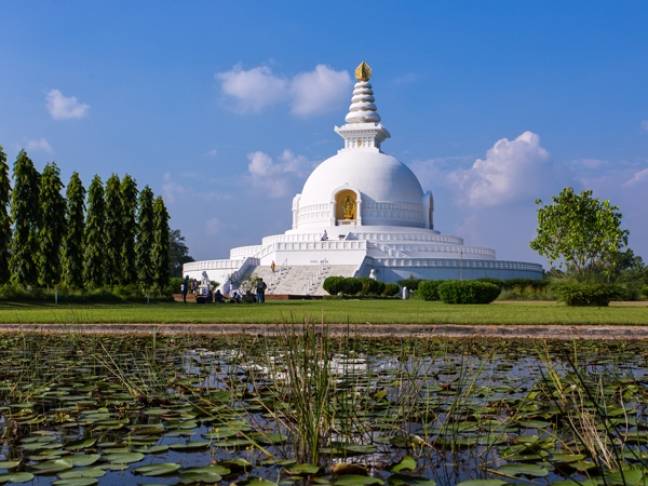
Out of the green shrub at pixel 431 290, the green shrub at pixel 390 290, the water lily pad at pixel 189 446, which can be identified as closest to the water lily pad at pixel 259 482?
the water lily pad at pixel 189 446

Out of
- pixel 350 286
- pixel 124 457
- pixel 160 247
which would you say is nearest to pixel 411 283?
pixel 350 286

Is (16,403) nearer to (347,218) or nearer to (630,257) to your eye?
(347,218)

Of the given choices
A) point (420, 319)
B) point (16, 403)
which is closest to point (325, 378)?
point (16, 403)

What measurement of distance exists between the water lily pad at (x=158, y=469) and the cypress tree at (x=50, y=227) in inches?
1019

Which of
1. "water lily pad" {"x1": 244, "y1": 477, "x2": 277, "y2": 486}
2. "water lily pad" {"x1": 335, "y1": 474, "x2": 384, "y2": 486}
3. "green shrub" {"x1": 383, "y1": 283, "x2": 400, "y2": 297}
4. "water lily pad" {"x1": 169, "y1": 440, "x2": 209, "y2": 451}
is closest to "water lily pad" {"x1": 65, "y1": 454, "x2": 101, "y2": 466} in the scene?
"water lily pad" {"x1": 169, "y1": 440, "x2": 209, "y2": 451}

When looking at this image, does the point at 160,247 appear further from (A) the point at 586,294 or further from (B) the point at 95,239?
(A) the point at 586,294

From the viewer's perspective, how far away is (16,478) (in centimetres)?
392

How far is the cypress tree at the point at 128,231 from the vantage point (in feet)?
107

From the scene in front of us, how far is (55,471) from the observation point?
415 cm

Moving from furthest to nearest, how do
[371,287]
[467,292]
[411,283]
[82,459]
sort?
1. [411,283]
2. [371,287]
3. [467,292]
4. [82,459]

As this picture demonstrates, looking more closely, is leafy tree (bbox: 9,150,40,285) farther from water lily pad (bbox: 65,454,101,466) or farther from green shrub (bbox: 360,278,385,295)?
water lily pad (bbox: 65,454,101,466)

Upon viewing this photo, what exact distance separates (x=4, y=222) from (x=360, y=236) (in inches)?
1005

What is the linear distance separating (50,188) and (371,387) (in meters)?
25.1

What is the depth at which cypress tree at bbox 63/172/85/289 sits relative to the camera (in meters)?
29.5
